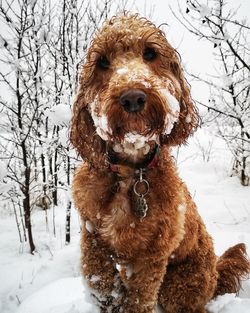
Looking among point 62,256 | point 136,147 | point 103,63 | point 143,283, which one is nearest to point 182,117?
point 136,147

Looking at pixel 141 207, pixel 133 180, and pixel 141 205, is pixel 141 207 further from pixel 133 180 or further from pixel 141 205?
pixel 133 180

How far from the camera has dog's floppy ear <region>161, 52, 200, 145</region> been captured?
2.26 metres

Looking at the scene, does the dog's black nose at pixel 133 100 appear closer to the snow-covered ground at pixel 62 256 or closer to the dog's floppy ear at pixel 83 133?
the dog's floppy ear at pixel 83 133

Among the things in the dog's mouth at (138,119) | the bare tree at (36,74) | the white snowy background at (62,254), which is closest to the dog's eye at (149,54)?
the dog's mouth at (138,119)

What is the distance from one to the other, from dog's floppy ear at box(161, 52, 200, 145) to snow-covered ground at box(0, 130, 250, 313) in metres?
1.46

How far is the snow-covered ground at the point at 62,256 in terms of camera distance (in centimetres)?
278

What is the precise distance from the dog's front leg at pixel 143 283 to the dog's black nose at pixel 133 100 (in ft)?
3.75

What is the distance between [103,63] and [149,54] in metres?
0.33

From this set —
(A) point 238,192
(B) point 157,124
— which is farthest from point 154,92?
(A) point 238,192

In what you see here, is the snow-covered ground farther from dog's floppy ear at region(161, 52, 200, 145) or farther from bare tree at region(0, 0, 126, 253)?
dog's floppy ear at region(161, 52, 200, 145)

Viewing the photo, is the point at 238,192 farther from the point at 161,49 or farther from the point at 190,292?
the point at 161,49

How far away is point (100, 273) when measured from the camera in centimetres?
233

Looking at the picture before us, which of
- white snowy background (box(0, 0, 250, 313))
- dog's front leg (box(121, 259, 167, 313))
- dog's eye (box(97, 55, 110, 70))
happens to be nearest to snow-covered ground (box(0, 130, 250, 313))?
white snowy background (box(0, 0, 250, 313))

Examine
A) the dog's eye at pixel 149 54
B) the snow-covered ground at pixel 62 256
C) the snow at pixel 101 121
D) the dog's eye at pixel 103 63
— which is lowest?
the snow-covered ground at pixel 62 256
